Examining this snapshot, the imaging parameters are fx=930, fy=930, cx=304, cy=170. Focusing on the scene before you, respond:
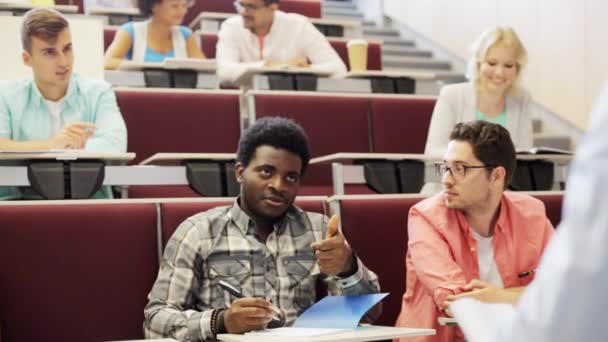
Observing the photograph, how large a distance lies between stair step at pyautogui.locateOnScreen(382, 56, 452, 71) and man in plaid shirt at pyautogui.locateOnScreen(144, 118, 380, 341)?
8.35ft

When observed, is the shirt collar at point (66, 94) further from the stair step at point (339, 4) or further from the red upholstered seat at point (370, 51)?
the stair step at point (339, 4)

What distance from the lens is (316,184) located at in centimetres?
221

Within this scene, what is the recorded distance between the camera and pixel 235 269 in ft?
4.26

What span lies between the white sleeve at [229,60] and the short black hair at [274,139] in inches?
41.5

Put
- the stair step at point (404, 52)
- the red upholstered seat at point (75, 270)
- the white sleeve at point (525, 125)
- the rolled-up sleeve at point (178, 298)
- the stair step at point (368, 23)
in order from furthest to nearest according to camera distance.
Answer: the stair step at point (368, 23) → the stair step at point (404, 52) → the white sleeve at point (525, 125) → the red upholstered seat at point (75, 270) → the rolled-up sleeve at point (178, 298)

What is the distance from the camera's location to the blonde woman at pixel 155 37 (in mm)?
2719

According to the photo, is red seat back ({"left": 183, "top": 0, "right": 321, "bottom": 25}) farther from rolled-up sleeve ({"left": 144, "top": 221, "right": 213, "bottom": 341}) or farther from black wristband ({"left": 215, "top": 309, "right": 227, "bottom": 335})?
black wristband ({"left": 215, "top": 309, "right": 227, "bottom": 335})

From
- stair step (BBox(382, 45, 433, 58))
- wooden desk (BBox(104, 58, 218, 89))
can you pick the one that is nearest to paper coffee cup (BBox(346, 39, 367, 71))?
wooden desk (BBox(104, 58, 218, 89))

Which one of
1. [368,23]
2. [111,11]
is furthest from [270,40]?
[368,23]

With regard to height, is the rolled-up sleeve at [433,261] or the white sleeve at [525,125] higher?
the white sleeve at [525,125]

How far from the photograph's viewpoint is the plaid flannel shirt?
1.25 metres

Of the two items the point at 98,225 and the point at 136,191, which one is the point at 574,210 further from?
the point at 136,191

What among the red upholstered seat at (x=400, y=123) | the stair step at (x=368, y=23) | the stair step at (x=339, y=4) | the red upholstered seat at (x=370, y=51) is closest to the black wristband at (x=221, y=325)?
the red upholstered seat at (x=400, y=123)

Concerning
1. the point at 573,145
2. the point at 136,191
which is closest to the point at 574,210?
the point at 136,191
